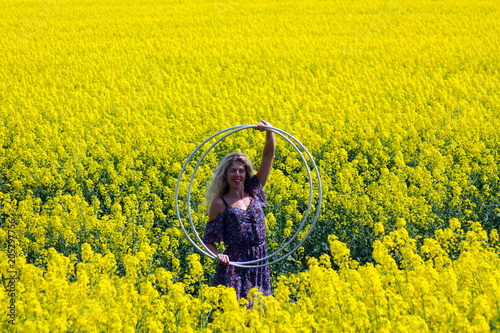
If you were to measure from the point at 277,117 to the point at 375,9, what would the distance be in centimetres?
1814

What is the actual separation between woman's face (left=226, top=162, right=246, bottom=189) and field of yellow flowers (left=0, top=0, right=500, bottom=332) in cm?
88

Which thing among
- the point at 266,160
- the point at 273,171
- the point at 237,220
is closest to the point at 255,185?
the point at 266,160

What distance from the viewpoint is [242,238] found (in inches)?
179

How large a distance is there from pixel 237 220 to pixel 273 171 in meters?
3.60

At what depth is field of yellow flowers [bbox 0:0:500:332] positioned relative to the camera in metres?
4.14

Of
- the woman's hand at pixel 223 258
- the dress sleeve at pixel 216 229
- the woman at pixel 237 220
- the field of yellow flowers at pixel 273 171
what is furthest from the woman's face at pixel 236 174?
the field of yellow flowers at pixel 273 171

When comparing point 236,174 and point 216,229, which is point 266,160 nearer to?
point 236,174

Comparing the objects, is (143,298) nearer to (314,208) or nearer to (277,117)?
(314,208)

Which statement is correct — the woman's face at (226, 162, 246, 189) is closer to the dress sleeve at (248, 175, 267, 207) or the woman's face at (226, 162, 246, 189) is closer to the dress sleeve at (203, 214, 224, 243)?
the dress sleeve at (248, 175, 267, 207)

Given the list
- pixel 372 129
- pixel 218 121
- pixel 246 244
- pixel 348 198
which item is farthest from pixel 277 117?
pixel 246 244

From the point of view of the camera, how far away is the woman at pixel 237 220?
4504mm

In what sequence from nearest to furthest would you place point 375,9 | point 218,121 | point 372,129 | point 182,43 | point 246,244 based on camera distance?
point 246,244
point 372,129
point 218,121
point 182,43
point 375,9

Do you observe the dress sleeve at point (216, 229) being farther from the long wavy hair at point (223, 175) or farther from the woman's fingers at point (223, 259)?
the woman's fingers at point (223, 259)

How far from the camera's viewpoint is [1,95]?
1398cm
